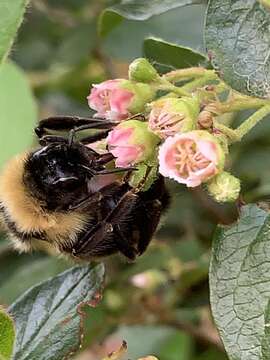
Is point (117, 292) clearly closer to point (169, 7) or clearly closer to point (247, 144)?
point (247, 144)

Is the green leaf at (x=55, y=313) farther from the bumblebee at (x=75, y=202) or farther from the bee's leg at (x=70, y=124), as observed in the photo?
the bee's leg at (x=70, y=124)

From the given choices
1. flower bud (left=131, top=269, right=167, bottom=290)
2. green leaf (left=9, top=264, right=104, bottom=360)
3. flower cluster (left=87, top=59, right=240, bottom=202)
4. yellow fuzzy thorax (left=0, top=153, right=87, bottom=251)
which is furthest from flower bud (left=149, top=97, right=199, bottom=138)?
flower bud (left=131, top=269, right=167, bottom=290)

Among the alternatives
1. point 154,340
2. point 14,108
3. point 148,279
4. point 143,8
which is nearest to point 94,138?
point 143,8

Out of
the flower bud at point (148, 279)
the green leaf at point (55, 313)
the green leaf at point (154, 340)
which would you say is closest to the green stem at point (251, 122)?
the green leaf at point (55, 313)

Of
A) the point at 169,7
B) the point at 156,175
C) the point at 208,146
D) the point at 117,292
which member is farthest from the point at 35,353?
the point at 117,292

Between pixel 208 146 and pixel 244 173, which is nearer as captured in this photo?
pixel 208 146

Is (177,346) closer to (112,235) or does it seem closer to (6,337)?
(112,235)
